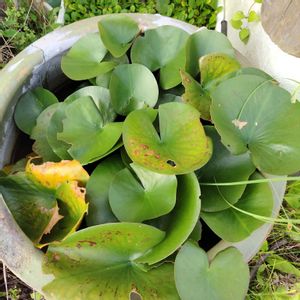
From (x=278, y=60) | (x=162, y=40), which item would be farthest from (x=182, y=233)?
(x=278, y=60)

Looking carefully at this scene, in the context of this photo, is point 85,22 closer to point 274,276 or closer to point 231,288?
point 231,288

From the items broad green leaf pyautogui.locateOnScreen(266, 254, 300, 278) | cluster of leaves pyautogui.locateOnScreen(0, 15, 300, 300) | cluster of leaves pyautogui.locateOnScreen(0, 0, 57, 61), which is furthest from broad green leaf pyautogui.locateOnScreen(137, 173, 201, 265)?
cluster of leaves pyautogui.locateOnScreen(0, 0, 57, 61)

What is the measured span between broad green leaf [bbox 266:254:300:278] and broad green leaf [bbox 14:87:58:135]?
24.9 inches

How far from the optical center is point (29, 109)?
0.78m

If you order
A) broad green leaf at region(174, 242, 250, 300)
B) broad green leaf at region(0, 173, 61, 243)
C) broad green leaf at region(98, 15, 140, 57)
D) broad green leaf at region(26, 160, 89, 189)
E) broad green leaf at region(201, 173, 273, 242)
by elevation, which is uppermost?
broad green leaf at region(98, 15, 140, 57)

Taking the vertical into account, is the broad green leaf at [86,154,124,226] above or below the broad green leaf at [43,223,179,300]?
above

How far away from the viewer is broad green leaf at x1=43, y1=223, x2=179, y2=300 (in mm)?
621

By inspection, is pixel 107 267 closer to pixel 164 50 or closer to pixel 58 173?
pixel 58 173

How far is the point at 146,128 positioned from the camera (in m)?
0.68

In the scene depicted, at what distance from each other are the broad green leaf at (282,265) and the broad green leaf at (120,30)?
605 mm

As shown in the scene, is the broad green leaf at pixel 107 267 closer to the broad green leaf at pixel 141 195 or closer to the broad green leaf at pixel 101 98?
the broad green leaf at pixel 141 195

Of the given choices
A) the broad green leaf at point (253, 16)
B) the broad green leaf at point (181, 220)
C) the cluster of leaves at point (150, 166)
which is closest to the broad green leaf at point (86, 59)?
the cluster of leaves at point (150, 166)

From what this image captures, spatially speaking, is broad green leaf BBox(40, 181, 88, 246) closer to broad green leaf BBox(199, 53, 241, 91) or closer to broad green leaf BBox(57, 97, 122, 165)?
broad green leaf BBox(57, 97, 122, 165)

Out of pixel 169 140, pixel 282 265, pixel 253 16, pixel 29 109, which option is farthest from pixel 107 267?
pixel 253 16
